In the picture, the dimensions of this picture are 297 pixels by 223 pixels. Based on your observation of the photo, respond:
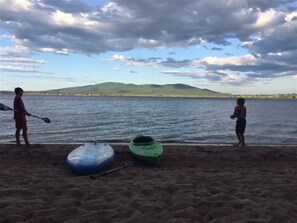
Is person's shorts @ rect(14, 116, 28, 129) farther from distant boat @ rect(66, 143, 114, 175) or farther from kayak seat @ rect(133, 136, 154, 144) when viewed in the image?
kayak seat @ rect(133, 136, 154, 144)

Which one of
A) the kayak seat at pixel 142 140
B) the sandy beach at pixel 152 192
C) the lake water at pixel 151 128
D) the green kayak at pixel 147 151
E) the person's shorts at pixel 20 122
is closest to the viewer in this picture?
the sandy beach at pixel 152 192

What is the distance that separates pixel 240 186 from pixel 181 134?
687 inches

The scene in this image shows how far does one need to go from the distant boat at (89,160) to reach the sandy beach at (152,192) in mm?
287

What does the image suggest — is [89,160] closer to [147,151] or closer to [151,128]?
[147,151]

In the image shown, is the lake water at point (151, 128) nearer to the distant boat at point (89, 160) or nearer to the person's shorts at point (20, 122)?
the person's shorts at point (20, 122)

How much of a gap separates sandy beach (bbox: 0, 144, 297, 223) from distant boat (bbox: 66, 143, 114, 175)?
11.3 inches

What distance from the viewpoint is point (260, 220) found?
534cm

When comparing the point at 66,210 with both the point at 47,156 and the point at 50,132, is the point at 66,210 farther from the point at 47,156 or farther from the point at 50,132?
the point at 50,132

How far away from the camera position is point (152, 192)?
696 centimetres

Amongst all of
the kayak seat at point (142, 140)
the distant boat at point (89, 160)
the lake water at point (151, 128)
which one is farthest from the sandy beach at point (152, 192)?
the lake water at point (151, 128)

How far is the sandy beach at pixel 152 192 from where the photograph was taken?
552 centimetres

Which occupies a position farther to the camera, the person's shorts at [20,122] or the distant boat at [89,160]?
the person's shorts at [20,122]

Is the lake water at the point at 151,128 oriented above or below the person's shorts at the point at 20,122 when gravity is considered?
below

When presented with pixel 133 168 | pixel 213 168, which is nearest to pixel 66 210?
pixel 133 168
